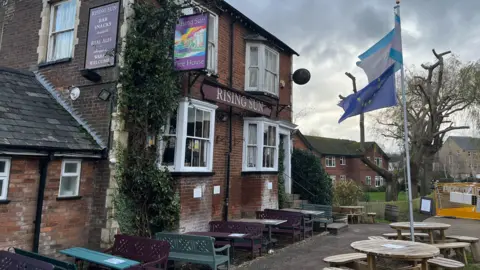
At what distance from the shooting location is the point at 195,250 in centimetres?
671

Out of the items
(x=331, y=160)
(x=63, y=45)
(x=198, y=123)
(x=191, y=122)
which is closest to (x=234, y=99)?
(x=198, y=123)

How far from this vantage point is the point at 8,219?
6387 millimetres

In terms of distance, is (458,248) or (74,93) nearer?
(458,248)

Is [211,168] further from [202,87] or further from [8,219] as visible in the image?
[8,219]

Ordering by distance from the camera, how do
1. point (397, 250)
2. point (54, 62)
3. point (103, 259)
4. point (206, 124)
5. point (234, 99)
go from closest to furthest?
point (103, 259) → point (397, 250) → point (54, 62) → point (206, 124) → point (234, 99)

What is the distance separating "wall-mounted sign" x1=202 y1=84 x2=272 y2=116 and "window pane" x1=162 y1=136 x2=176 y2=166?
1.64 meters

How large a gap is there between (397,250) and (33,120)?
7.45 meters

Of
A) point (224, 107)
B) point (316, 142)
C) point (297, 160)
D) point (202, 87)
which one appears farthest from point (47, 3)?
point (316, 142)

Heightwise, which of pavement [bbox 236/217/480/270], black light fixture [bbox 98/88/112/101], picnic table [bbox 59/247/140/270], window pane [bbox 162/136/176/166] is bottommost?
pavement [bbox 236/217/480/270]

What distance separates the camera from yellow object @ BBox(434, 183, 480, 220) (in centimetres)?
1512

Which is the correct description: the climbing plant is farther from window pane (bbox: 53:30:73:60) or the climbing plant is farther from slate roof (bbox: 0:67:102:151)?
window pane (bbox: 53:30:73:60)

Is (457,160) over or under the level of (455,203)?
over

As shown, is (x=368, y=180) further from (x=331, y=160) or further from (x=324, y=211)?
(x=324, y=211)

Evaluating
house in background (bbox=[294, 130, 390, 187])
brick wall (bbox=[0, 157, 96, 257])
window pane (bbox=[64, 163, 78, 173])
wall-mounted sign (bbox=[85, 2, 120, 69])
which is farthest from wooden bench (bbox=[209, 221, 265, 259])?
house in background (bbox=[294, 130, 390, 187])
